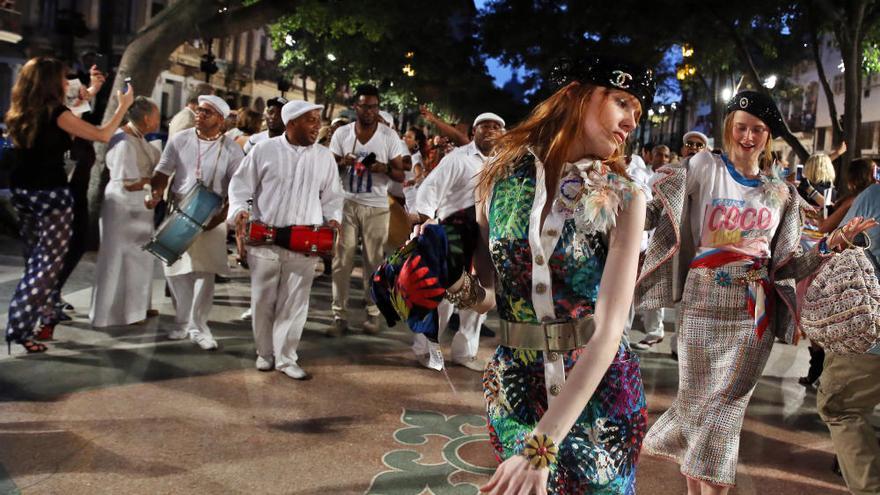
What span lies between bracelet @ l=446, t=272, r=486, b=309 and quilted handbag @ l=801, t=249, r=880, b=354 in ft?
7.21

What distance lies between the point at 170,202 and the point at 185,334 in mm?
1203

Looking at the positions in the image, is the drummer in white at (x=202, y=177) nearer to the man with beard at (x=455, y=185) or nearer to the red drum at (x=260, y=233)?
the red drum at (x=260, y=233)

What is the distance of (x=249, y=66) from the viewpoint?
43281mm

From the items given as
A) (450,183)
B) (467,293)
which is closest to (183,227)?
(450,183)

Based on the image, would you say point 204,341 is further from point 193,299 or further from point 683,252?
point 683,252

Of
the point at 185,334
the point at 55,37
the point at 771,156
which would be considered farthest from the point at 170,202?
the point at 55,37

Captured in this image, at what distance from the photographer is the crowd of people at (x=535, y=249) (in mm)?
2049

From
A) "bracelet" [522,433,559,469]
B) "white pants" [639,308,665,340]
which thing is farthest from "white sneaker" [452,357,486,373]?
"bracelet" [522,433,559,469]

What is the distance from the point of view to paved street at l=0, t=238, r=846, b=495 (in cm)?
424

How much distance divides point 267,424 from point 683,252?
9.17ft

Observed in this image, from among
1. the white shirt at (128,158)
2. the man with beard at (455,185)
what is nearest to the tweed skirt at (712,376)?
the man with beard at (455,185)

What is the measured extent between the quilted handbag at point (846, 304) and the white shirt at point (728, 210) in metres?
0.36

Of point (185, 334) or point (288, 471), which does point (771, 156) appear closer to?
point (288, 471)

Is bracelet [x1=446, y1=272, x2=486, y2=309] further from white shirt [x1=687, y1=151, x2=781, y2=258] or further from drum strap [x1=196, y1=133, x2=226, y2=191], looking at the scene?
drum strap [x1=196, y1=133, x2=226, y2=191]
